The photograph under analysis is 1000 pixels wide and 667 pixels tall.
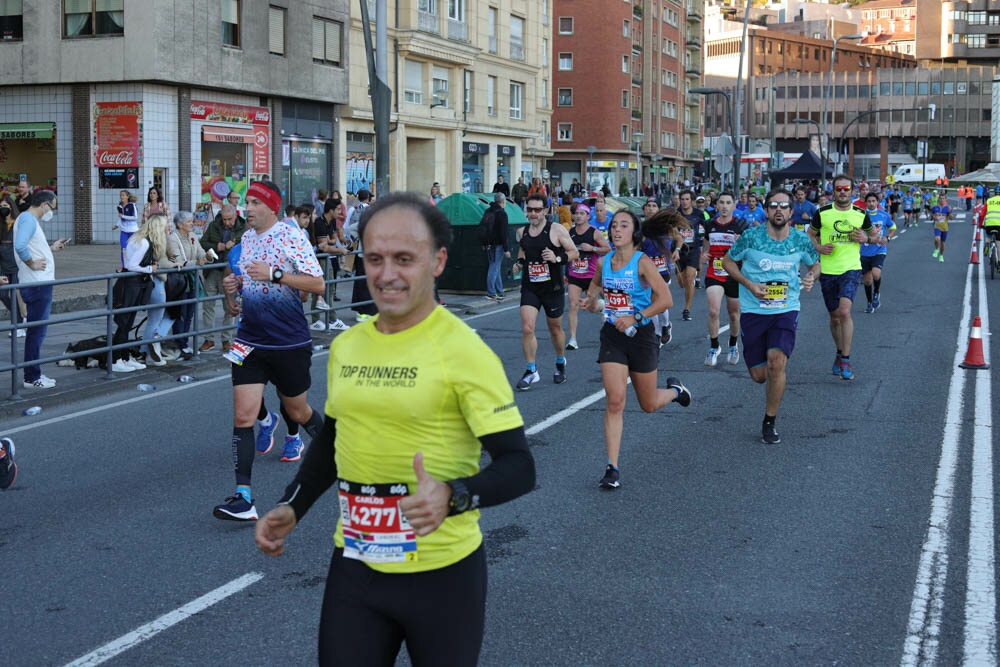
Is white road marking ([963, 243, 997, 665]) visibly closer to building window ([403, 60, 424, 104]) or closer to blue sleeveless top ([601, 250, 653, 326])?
blue sleeveless top ([601, 250, 653, 326])

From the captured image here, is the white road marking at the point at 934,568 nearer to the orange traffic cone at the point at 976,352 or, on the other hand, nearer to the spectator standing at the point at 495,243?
the orange traffic cone at the point at 976,352

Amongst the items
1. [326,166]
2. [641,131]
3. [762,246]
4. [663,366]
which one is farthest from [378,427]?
[641,131]

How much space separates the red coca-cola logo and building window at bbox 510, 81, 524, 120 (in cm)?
2609

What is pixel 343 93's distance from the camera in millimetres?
39062

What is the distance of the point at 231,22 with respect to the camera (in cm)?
3347

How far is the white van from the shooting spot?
11456cm

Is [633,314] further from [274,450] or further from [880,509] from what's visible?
[274,450]

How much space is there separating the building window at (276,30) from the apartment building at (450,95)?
134 inches

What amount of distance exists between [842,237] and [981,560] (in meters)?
7.29

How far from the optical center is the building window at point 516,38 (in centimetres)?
5368

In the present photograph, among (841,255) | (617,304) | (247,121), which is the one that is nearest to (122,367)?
(617,304)

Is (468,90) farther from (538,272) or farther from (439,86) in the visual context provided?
(538,272)

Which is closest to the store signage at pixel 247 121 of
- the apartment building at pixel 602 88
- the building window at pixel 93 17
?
the building window at pixel 93 17

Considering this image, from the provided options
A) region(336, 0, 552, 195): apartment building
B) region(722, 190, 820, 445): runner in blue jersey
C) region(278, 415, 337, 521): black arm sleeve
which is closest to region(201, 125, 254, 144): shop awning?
region(336, 0, 552, 195): apartment building
